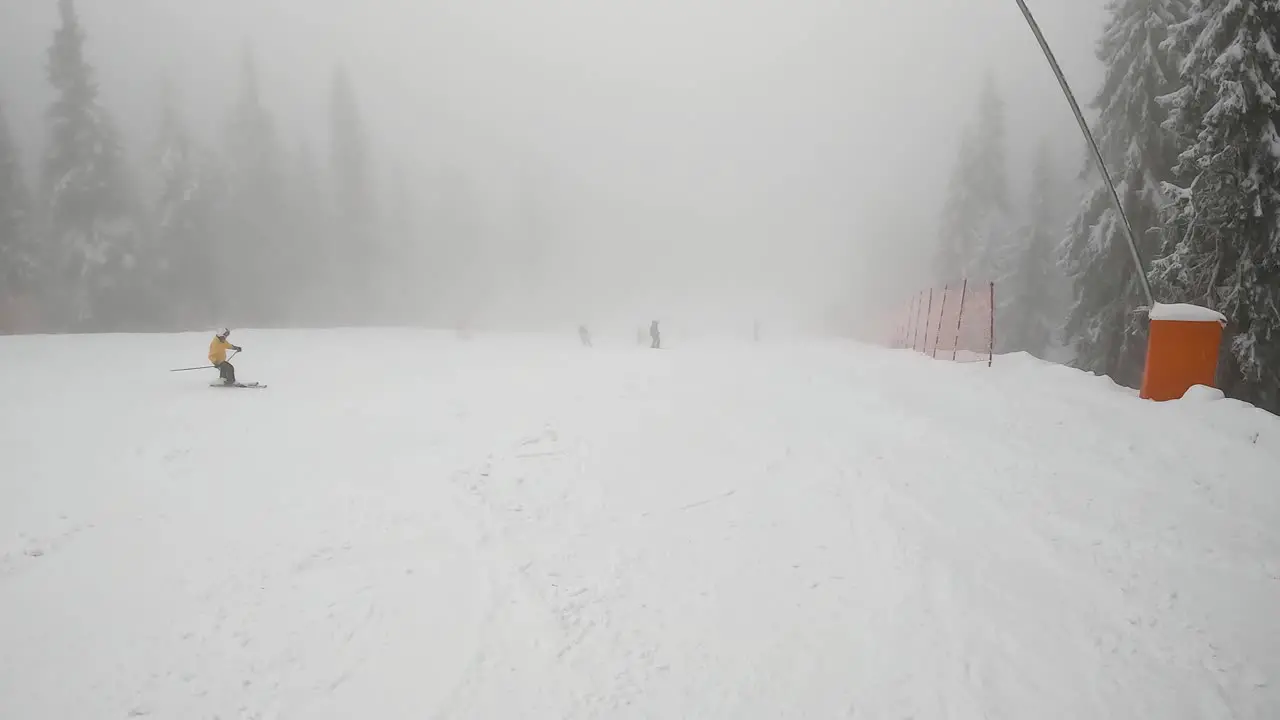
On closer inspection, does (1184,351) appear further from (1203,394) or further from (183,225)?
(183,225)

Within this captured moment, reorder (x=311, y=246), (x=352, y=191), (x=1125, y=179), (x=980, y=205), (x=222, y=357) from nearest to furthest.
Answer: (x=222, y=357) < (x=1125, y=179) < (x=980, y=205) < (x=352, y=191) < (x=311, y=246)

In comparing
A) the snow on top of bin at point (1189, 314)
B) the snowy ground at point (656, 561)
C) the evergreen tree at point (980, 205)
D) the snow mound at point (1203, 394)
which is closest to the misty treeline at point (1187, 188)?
the snow on top of bin at point (1189, 314)

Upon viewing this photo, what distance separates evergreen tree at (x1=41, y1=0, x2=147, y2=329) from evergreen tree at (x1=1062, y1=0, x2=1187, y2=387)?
44.1 metres

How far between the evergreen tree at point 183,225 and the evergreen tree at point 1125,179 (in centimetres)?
4567

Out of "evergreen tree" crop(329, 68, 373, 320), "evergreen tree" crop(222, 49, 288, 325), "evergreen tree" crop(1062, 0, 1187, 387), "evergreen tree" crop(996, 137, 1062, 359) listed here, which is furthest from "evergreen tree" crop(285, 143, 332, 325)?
"evergreen tree" crop(996, 137, 1062, 359)

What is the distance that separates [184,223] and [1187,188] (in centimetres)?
4659

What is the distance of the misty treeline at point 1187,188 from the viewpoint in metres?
12.6

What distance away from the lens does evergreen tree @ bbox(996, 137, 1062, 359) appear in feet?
107

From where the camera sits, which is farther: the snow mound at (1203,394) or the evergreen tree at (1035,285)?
the evergreen tree at (1035,285)

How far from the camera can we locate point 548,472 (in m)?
9.39

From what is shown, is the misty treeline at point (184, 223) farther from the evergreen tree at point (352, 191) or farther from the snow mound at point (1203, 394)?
the snow mound at point (1203, 394)

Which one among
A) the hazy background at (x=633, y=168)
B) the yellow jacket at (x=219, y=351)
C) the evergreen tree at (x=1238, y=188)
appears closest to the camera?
the evergreen tree at (x=1238, y=188)

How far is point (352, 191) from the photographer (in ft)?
144

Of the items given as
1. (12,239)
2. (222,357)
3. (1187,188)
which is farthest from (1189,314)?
(12,239)
